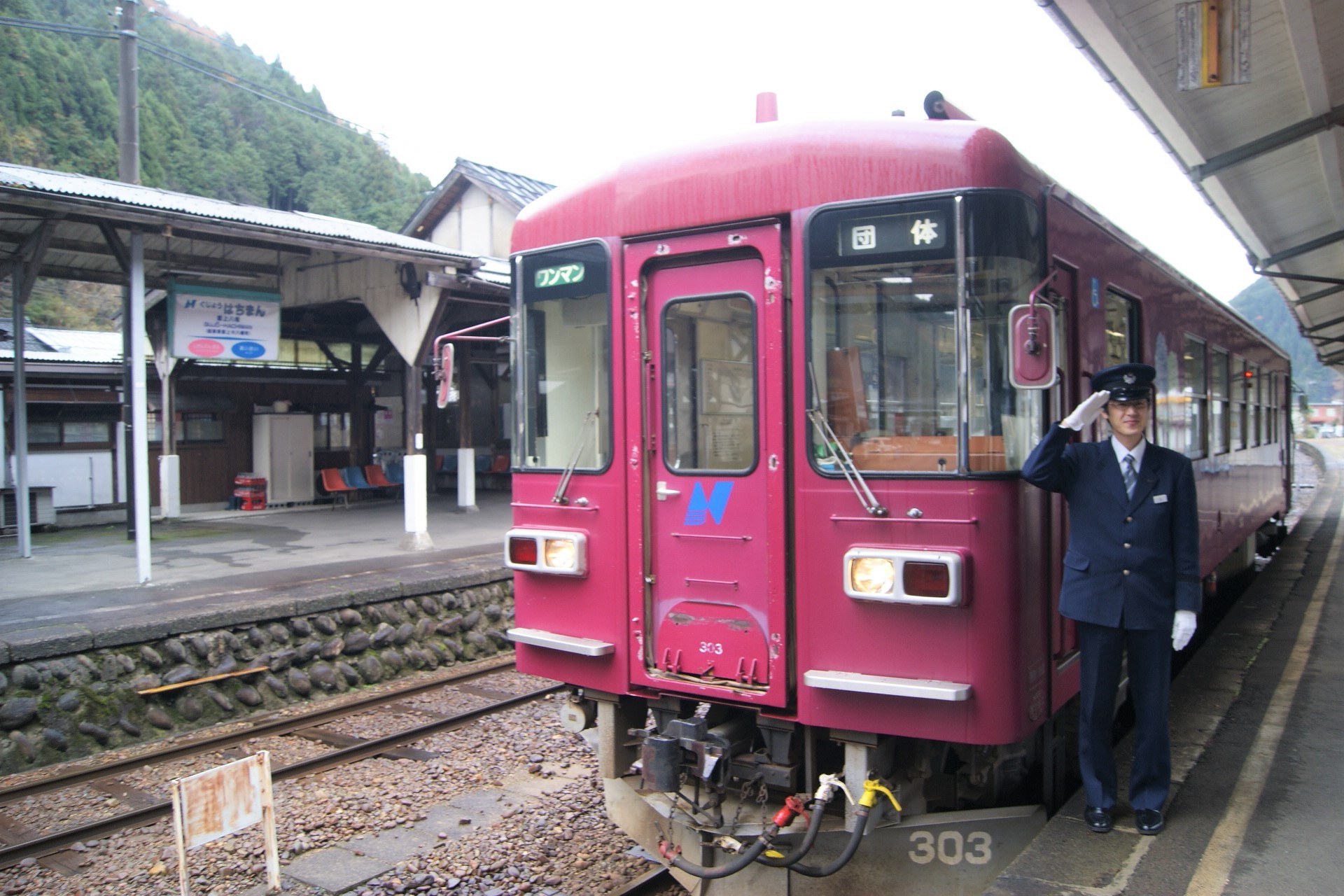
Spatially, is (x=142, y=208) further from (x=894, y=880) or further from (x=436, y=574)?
(x=894, y=880)

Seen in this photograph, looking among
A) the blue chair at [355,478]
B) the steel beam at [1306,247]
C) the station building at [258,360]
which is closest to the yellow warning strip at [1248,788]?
the steel beam at [1306,247]

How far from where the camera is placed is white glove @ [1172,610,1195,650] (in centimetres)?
337

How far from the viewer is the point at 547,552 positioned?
421 cm

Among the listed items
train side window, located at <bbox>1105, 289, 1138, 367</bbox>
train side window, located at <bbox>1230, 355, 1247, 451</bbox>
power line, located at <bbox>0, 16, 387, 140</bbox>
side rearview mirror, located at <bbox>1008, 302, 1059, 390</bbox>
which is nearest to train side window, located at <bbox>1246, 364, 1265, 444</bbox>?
train side window, located at <bbox>1230, 355, 1247, 451</bbox>

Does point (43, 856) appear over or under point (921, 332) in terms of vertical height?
under

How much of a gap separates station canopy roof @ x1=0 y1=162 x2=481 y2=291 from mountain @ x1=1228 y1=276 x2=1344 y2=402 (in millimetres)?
108359

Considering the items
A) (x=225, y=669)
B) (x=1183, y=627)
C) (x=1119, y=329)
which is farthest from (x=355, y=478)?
(x=1183, y=627)

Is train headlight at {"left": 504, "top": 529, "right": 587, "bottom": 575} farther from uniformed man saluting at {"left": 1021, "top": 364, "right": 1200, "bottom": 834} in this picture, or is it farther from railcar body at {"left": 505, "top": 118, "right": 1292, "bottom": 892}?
uniformed man saluting at {"left": 1021, "top": 364, "right": 1200, "bottom": 834}

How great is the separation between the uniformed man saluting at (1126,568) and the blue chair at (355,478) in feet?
51.3

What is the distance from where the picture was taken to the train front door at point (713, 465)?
3.64 m

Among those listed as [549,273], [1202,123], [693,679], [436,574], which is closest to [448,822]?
[693,679]

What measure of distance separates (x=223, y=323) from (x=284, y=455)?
6.05 meters

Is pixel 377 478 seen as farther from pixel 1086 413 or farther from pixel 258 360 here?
pixel 1086 413

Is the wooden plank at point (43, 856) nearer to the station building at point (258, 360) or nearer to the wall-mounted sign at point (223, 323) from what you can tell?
the station building at point (258, 360)
